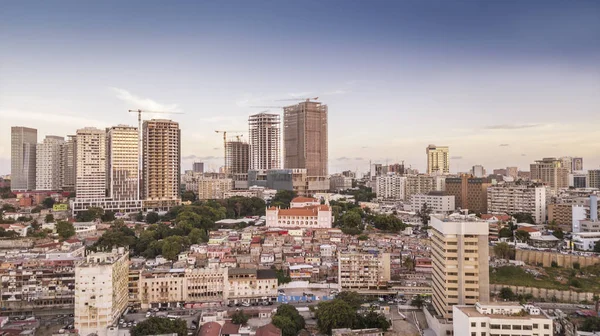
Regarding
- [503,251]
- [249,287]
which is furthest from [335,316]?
[503,251]

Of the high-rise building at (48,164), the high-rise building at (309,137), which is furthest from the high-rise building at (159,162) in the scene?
the high-rise building at (309,137)

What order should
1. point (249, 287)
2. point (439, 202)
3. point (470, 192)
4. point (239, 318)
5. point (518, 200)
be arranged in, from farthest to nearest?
point (470, 192), point (439, 202), point (518, 200), point (249, 287), point (239, 318)

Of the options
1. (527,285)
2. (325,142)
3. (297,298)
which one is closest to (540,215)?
(527,285)

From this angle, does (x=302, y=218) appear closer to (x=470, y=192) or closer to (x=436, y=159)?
(x=470, y=192)

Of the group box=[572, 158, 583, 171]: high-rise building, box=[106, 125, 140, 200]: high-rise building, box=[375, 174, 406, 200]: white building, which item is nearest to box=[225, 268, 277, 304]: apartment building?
box=[106, 125, 140, 200]: high-rise building

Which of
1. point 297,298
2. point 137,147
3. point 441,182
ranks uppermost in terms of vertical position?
point 137,147

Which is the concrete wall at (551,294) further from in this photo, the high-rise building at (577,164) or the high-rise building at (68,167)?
the high-rise building at (577,164)

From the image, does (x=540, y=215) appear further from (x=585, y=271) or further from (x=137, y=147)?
(x=137, y=147)
